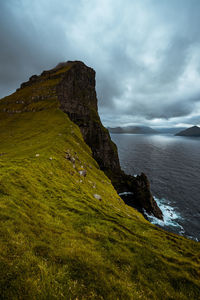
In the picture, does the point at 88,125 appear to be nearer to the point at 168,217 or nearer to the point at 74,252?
the point at 168,217

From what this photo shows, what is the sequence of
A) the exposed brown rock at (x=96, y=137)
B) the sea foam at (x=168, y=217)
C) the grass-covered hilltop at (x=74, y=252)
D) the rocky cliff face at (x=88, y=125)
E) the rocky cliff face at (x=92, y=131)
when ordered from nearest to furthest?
the grass-covered hilltop at (x=74, y=252) → the sea foam at (x=168, y=217) → the exposed brown rock at (x=96, y=137) → the rocky cliff face at (x=92, y=131) → the rocky cliff face at (x=88, y=125)

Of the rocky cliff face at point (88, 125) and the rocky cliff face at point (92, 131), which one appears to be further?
the rocky cliff face at point (88, 125)

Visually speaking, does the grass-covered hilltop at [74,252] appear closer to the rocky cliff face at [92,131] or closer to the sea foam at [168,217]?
the sea foam at [168,217]

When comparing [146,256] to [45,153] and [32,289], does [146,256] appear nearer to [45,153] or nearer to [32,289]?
[32,289]

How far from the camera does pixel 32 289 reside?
15.0 ft

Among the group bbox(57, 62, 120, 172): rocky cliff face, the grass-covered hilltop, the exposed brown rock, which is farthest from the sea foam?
the grass-covered hilltop

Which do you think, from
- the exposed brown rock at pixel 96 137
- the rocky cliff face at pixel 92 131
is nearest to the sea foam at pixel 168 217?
the exposed brown rock at pixel 96 137

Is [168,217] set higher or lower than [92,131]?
lower

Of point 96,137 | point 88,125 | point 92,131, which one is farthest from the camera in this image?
point 92,131

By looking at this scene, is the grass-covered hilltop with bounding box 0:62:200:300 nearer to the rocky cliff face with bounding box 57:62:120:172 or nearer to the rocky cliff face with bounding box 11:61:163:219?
the rocky cliff face with bounding box 11:61:163:219

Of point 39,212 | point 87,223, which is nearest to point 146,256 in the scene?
point 87,223

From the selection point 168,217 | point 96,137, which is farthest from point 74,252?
point 96,137

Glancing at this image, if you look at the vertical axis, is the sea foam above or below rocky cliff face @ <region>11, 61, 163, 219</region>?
below

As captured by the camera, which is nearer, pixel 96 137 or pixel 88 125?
pixel 88 125
